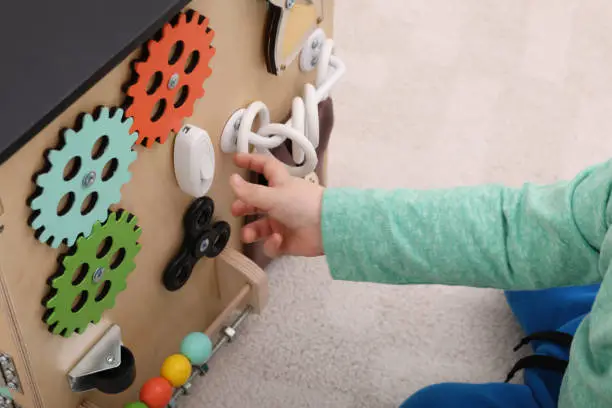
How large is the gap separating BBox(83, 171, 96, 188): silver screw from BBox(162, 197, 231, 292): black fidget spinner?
18 centimetres

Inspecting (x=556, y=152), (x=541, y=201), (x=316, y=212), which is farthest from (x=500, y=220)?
(x=556, y=152)

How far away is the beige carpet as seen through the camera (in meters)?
0.92

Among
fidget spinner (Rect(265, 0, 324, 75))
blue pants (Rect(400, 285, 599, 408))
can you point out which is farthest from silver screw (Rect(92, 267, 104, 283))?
blue pants (Rect(400, 285, 599, 408))

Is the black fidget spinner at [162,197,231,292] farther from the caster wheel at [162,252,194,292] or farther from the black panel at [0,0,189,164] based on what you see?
the black panel at [0,0,189,164]

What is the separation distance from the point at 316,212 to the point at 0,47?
31 cm

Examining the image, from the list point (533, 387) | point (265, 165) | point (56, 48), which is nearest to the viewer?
point (56, 48)

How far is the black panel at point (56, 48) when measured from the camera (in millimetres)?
458

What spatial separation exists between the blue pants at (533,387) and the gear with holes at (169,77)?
1.29ft

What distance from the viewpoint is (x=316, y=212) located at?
69 centimetres

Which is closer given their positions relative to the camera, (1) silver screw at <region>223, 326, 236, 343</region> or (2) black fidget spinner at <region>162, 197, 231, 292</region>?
(2) black fidget spinner at <region>162, 197, 231, 292</region>

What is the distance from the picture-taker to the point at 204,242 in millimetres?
764

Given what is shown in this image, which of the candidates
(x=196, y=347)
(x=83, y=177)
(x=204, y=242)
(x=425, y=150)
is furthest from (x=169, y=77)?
(x=425, y=150)

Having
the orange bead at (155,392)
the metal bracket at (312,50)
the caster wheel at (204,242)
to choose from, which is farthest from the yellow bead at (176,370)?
the metal bracket at (312,50)

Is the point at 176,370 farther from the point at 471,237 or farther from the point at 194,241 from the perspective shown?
the point at 471,237
